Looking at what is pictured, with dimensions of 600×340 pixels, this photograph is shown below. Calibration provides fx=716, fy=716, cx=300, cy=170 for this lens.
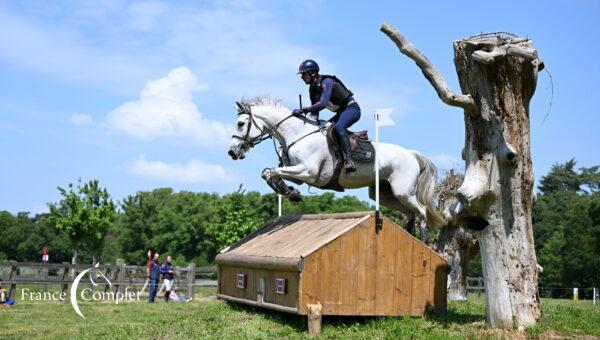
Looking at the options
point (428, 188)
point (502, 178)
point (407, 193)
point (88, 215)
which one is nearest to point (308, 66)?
point (407, 193)

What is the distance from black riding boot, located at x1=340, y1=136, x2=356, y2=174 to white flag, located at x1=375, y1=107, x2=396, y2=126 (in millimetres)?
684

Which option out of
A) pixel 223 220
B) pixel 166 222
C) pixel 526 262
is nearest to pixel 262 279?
pixel 526 262

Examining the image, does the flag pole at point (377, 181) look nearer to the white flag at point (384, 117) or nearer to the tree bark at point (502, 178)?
the white flag at point (384, 117)

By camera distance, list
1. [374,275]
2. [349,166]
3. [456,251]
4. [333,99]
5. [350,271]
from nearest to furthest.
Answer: [350,271] → [374,275] → [349,166] → [333,99] → [456,251]

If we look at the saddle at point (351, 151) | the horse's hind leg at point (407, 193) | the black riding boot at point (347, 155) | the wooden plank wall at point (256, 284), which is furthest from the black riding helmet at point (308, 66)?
the wooden plank wall at point (256, 284)

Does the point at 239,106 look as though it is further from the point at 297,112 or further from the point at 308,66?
the point at 308,66

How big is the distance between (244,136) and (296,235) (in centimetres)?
167

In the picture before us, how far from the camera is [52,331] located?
11.6m

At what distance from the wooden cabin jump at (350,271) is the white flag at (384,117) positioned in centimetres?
121

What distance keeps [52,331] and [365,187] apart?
220 inches

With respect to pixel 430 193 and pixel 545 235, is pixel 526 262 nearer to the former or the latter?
pixel 430 193

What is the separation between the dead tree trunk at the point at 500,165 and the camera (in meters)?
8.09

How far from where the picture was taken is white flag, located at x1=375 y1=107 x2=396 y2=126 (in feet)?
30.7

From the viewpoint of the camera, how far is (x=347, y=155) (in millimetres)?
9898
